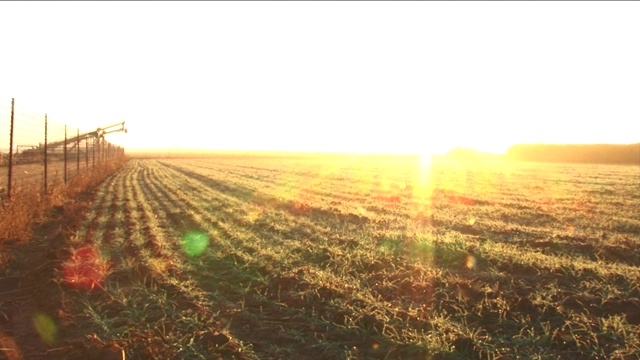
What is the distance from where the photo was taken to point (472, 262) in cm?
791

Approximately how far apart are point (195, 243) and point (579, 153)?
86156 millimetres

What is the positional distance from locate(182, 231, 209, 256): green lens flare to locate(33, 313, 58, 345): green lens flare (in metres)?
3.08

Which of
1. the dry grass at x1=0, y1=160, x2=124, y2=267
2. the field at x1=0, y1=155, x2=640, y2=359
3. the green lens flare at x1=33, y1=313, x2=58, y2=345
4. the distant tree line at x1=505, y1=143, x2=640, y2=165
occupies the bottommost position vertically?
the green lens flare at x1=33, y1=313, x2=58, y2=345

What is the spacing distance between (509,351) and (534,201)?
15122 mm

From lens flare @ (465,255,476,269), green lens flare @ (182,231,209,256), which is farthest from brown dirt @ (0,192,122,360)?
lens flare @ (465,255,476,269)

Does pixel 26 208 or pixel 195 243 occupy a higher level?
pixel 26 208

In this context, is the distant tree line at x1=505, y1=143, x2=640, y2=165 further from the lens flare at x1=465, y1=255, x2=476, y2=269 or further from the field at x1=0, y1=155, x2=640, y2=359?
the lens flare at x1=465, y1=255, x2=476, y2=269

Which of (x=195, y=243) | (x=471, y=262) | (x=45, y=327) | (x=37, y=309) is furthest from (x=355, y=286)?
(x=195, y=243)

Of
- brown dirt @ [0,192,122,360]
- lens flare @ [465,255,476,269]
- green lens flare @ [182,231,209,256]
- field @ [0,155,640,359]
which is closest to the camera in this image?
brown dirt @ [0,192,122,360]

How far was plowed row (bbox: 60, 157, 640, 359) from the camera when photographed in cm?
473

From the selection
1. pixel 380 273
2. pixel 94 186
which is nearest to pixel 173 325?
pixel 380 273

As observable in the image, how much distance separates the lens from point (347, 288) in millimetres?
6359

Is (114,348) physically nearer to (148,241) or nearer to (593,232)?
(148,241)

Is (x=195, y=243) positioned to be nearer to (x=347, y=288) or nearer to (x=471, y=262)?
(x=347, y=288)
